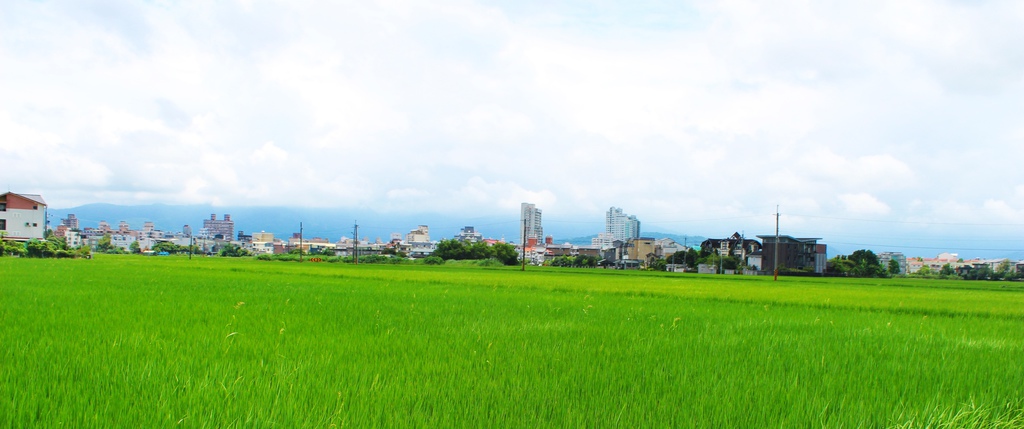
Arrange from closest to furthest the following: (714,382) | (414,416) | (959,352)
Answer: (414,416) < (714,382) < (959,352)

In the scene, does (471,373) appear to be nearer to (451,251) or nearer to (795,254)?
(451,251)

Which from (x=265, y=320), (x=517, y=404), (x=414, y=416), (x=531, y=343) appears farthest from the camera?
(x=265, y=320)

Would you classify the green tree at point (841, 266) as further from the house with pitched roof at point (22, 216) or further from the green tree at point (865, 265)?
the house with pitched roof at point (22, 216)

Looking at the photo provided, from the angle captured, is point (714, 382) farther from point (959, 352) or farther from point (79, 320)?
point (79, 320)

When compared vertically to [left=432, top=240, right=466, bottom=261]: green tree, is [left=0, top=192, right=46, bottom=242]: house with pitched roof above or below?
above

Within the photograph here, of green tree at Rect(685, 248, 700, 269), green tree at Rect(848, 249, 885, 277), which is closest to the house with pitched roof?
green tree at Rect(685, 248, 700, 269)

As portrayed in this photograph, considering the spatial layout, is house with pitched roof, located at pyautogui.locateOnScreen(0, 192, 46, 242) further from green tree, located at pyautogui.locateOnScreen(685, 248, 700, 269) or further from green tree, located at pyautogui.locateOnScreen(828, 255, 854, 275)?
green tree, located at pyautogui.locateOnScreen(828, 255, 854, 275)

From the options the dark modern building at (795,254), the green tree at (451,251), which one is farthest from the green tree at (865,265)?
the green tree at (451,251)

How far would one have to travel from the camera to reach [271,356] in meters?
4.35

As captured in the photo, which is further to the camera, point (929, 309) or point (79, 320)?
point (929, 309)

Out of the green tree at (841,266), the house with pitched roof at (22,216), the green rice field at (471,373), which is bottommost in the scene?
the green tree at (841,266)

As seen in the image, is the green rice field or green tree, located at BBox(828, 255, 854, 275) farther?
green tree, located at BBox(828, 255, 854, 275)

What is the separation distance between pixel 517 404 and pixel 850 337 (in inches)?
220

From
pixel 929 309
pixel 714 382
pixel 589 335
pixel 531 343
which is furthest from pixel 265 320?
pixel 929 309
